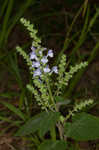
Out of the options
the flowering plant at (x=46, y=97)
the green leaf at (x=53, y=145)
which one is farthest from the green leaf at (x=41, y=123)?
the green leaf at (x=53, y=145)

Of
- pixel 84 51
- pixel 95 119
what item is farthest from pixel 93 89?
pixel 95 119

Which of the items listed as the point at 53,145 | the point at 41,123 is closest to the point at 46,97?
the point at 41,123

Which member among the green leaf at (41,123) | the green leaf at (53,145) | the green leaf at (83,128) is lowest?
the green leaf at (53,145)

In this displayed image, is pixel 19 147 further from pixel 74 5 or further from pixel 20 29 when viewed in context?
pixel 74 5

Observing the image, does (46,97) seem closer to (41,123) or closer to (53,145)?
(41,123)

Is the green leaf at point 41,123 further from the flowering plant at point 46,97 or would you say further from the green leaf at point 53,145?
the green leaf at point 53,145
